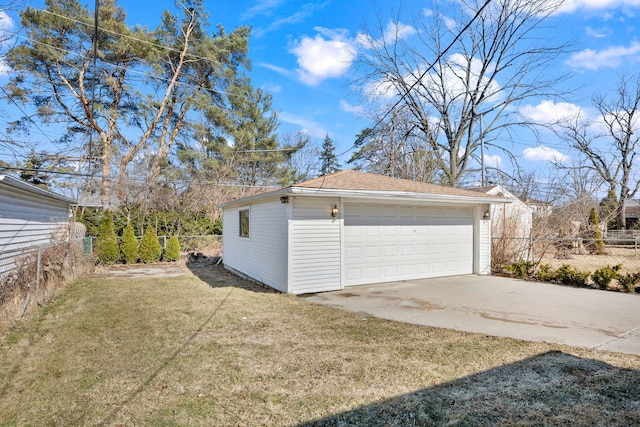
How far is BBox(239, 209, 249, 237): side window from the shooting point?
9.89 meters

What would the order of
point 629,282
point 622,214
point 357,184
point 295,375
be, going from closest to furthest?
point 295,375 < point 629,282 < point 357,184 < point 622,214

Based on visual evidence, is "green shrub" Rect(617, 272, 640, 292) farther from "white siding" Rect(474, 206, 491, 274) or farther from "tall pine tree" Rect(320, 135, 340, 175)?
"tall pine tree" Rect(320, 135, 340, 175)

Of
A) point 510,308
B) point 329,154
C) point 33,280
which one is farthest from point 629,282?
point 329,154

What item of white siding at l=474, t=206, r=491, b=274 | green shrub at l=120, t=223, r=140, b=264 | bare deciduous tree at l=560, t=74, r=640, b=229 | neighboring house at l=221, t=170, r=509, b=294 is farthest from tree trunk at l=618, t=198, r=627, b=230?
green shrub at l=120, t=223, r=140, b=264

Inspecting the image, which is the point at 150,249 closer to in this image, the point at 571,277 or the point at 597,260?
the point at 571,277

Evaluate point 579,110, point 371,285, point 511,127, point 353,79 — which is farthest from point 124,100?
point 579,110

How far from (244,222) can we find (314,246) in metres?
3.43

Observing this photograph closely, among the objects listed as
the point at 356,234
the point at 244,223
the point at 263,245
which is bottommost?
the point at 263,245

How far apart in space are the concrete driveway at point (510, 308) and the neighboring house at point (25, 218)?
6.03m

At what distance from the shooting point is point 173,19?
19016mm

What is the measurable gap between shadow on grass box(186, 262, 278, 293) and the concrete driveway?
1752mm

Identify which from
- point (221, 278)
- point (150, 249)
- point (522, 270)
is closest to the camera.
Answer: point (522, 270)

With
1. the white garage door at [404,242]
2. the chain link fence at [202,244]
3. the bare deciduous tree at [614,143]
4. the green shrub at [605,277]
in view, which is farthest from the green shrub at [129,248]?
the bare deciduous tree at [614,143]

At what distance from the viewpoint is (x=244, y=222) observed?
1016 cm
